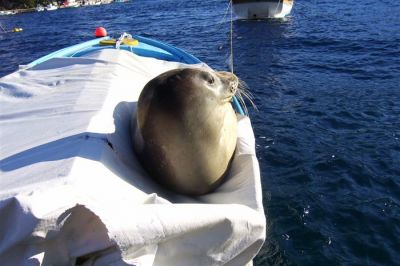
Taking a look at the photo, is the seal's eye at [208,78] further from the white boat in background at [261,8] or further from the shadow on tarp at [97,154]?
the white boat in background at [261,8]

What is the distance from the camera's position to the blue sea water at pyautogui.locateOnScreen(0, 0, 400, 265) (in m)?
5.42

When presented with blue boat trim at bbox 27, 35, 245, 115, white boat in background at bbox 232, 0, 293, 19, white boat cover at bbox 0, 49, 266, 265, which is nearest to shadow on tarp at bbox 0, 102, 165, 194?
white boat cover at bbox 0, 49, 266, 265

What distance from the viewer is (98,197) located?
2754 mm

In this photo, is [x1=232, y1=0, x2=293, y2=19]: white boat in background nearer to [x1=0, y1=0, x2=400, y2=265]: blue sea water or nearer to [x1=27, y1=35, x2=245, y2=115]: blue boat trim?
[x1=0, y1=0, x2=400, y2=265]: blue sea water

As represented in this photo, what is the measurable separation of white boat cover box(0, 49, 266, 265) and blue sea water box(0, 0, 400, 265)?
1926 mm

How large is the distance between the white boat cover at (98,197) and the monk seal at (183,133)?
0.40 ft

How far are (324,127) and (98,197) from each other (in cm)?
694

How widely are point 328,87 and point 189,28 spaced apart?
14651 mm

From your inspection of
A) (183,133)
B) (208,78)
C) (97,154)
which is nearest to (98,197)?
(97,154)

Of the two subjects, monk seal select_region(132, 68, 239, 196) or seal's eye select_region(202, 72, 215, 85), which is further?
seal's eye select_region(202, 72, 215, 85)

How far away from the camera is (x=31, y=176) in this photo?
295cm

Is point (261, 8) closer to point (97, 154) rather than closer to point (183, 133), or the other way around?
point (183, 133)

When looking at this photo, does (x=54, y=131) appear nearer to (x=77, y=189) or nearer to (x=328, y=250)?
(x=77, y=189)

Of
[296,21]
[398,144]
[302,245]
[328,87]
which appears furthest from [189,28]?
[302,245]
